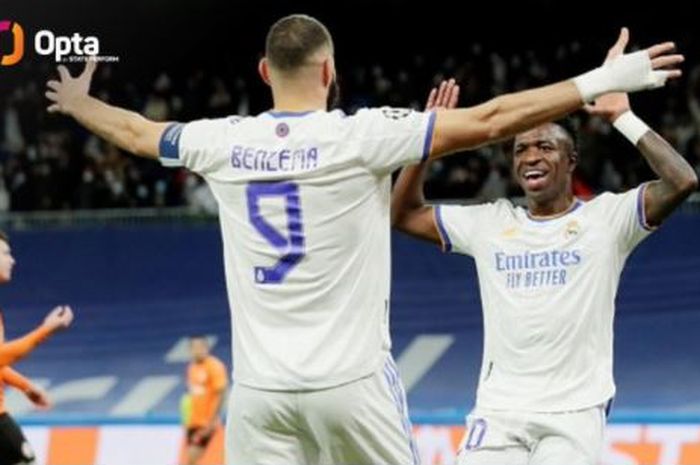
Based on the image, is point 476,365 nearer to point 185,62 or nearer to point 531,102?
Result: point 185,62

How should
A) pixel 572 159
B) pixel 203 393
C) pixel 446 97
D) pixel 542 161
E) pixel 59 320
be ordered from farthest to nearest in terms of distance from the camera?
pixel 203 393
pixel 59 320
pixel 572 159
pixel 542 161
pixel 446 97

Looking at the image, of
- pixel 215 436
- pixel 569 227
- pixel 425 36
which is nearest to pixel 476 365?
pixel 215 436

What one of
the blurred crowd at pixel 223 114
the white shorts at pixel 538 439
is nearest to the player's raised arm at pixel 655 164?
the white shorts at pixel 538 439

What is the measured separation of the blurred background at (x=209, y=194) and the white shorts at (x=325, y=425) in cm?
1041

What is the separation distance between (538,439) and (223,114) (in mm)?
12802

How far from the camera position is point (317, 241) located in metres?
5.14

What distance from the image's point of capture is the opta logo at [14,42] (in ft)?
55.3

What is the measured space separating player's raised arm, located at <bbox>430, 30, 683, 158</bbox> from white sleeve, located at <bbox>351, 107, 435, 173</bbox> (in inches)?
1.4

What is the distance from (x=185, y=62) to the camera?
65.7 ft

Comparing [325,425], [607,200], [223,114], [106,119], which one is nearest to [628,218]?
[607,200]

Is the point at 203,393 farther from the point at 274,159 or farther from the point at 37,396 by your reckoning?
the point at 274,159

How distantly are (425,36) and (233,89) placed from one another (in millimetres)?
2210

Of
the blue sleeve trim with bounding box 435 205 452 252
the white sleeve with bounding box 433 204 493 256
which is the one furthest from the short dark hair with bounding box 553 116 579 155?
the blue sleeve trim with bounding box 435 205 452 252

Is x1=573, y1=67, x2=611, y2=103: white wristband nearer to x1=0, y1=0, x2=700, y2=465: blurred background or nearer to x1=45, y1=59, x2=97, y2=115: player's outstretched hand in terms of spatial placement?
x1=45, y1=59, x2=97, y2=115: player's outstretched hand
